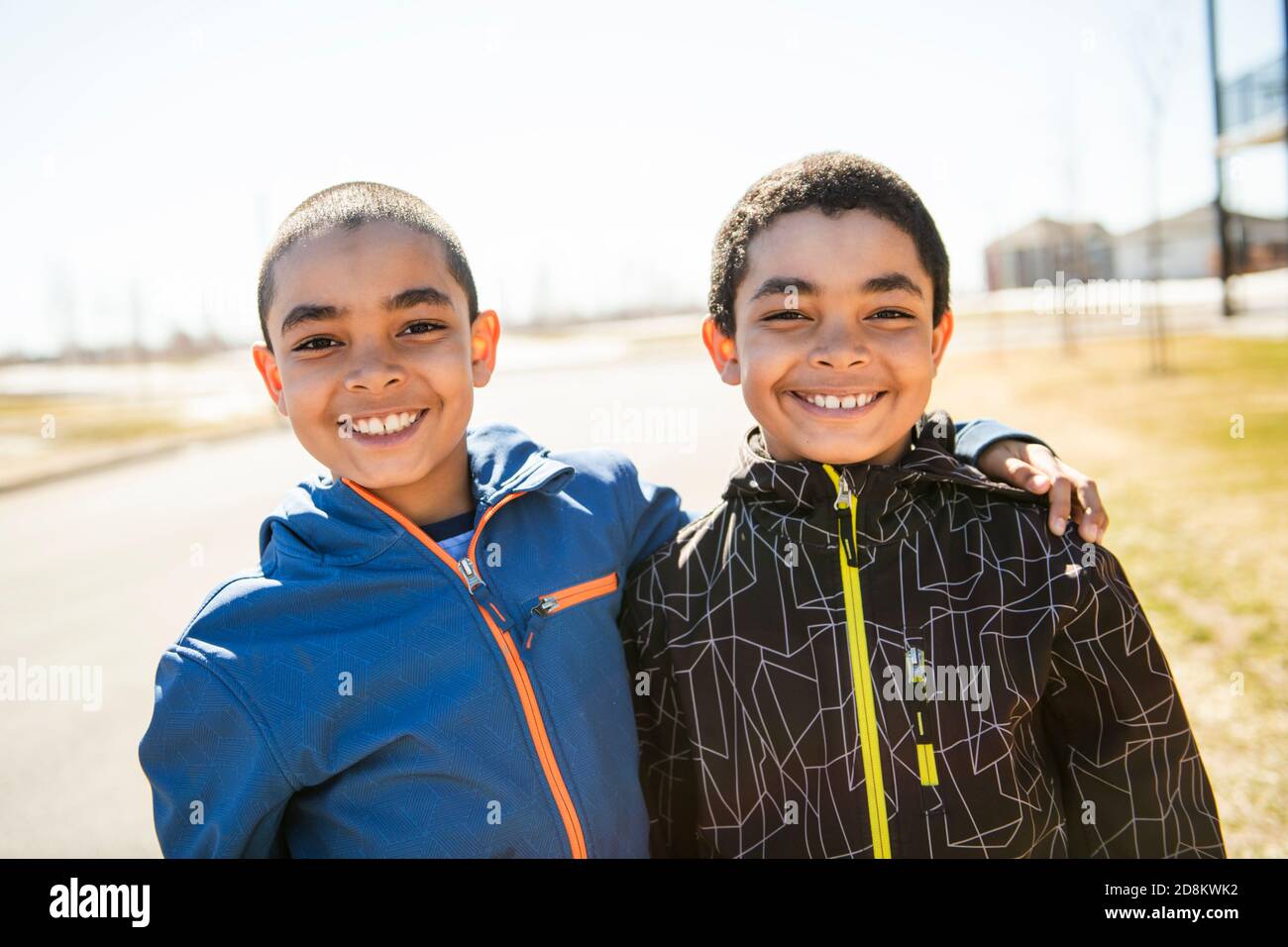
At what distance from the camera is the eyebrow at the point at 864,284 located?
1.84m

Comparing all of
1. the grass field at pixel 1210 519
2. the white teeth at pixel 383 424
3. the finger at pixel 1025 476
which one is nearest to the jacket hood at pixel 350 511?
the white teeth at pixel 383 424

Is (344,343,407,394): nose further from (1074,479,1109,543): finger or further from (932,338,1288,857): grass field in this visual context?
(932,338,1288,857): grass field

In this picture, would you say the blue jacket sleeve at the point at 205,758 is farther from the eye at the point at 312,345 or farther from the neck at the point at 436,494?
the eye at the point at 312,345

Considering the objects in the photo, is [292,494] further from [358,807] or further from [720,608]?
[720,608]

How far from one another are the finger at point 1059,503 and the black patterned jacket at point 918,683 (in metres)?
0.03

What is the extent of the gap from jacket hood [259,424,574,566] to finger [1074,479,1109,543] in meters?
1.08

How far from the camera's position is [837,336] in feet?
5.96

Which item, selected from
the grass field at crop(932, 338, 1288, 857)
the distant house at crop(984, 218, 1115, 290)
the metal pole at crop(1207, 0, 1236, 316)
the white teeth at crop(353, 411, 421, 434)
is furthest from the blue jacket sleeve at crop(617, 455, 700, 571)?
the distant house at crop(984, 218, 1115, 290)

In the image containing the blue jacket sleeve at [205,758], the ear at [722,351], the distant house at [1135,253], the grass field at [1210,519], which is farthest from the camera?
the distant house at [1135,253]

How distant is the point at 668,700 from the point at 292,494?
0.93m

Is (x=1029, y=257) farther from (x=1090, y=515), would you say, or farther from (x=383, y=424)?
(x=383, y=424)

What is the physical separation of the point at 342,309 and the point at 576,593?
0.76 meters

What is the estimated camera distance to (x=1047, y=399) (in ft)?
43.2
